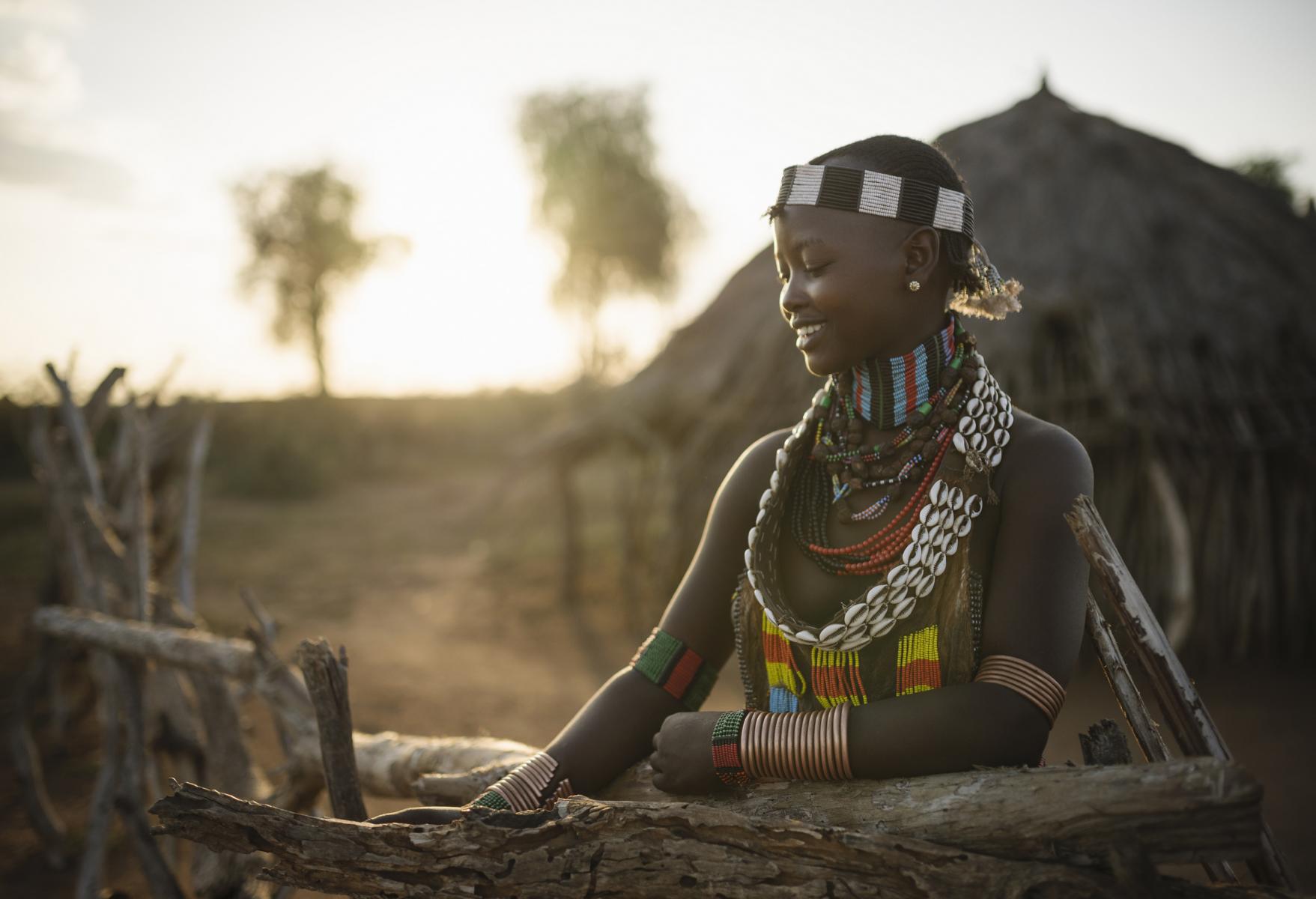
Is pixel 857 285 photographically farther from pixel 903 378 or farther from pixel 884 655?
pixel 884 655

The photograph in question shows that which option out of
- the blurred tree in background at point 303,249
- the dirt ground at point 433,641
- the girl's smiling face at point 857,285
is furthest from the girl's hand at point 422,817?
the blurred tree in background at point 303,249

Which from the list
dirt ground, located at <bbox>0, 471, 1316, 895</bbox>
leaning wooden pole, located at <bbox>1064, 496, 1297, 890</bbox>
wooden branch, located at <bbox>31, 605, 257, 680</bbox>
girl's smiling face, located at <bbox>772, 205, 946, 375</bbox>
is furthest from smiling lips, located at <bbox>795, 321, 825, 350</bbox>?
dirt ground, located at <bbox>0, 471, 1316, 895</bbox>

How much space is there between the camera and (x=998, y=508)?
1654 millimetres

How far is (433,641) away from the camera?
994 cm

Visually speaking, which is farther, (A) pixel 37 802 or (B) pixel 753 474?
(A) pixel 37 802

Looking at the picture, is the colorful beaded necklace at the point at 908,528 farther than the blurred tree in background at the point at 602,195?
No

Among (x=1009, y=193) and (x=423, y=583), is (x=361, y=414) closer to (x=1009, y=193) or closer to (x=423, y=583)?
(x=423, y=583)

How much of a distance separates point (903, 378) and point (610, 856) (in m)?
1.09

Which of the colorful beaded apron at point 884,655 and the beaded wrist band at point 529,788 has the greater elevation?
the colorful beaded apron at point 884,655

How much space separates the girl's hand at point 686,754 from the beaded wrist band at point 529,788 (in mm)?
248

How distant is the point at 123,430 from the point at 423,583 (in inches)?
330

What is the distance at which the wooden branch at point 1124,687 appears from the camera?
1.71m

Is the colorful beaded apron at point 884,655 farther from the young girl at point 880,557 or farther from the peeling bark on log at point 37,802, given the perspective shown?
the peeling bark on log at point 37,802

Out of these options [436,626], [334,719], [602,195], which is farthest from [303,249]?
[334,719]
